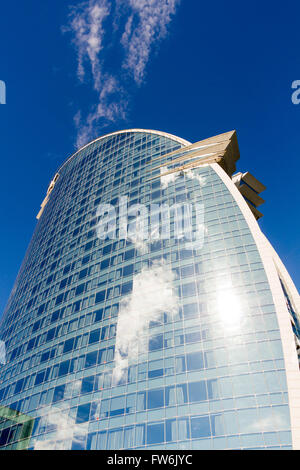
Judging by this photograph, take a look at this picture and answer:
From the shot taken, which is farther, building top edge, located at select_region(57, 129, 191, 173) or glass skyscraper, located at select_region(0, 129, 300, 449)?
building top edge, located at select_region(57, 129, 191, 173)

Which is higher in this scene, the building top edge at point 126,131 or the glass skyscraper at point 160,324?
the building top edge at point 126,131

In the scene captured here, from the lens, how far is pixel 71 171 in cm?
8275

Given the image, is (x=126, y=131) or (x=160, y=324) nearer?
(x=160, y=324)

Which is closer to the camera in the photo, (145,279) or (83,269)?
(145,279)

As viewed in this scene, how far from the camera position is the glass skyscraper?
1161 inches

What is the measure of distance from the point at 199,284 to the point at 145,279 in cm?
733

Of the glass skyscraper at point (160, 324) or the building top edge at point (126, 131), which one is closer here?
the glass skyscraper at point (160, 324)

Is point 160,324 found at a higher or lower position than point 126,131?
lower

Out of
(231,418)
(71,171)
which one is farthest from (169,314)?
(71,171)

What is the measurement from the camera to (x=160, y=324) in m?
37.0

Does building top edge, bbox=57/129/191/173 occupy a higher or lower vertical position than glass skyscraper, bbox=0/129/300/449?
higher

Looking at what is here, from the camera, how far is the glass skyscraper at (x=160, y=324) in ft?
96.7

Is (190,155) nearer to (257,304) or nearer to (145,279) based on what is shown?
(145,279)
